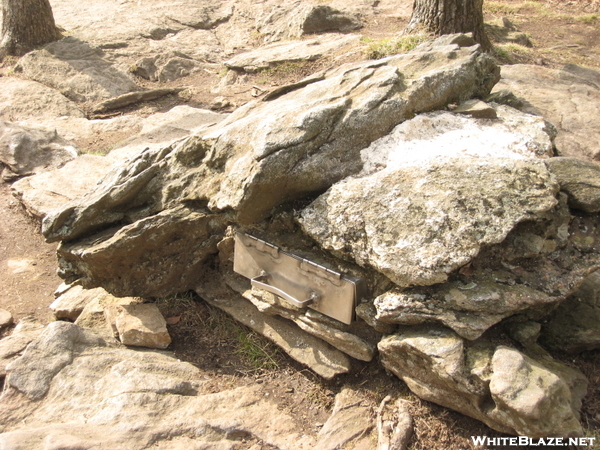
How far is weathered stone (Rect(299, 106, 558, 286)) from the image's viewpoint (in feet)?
10.1

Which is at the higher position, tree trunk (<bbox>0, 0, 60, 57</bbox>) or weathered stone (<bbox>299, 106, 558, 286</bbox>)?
tree trunk (<bbox>0, 0, 60, 57</bbox>)

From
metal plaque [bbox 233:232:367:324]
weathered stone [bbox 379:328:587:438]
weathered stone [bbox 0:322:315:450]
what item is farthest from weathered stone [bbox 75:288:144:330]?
weathered stone [bbox 379:328:587:438]

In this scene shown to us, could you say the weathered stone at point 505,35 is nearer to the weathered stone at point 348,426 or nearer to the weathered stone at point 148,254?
the weathered stone at point 148,254

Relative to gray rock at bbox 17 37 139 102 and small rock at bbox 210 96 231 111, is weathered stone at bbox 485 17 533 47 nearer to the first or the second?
small rock at bbox 210 96 231 111

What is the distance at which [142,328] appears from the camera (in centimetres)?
407

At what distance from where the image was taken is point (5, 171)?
22.5 feet

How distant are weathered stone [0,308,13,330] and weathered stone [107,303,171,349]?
105cm

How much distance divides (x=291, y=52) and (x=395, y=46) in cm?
231

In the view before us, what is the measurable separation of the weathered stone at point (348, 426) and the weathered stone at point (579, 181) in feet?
6.32

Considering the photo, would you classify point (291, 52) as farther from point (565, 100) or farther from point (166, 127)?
point (565, 100)

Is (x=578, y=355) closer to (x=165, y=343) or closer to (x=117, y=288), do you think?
(x=165, y=343)

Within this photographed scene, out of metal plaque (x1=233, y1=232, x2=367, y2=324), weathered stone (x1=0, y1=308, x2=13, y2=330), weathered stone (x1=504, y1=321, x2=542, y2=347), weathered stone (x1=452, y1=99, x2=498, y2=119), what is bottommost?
weathered stone (x1=0, y1=308, x2=13, y2=330)

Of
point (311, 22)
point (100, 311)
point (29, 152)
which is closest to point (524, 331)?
point (100, 311)

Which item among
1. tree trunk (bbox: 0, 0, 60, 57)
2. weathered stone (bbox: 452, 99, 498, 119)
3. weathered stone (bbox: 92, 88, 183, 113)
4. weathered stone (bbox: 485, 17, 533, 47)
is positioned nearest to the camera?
weathered stone (bbox: 452, 99, 498, 119)
